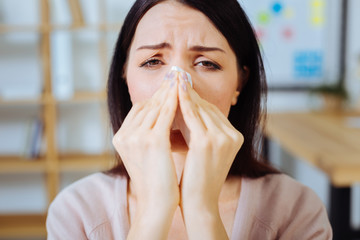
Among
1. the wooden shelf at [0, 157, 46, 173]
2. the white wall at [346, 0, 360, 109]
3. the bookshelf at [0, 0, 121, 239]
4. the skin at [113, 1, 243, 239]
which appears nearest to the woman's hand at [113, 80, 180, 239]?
the skin at [113, 1, 243, 239]

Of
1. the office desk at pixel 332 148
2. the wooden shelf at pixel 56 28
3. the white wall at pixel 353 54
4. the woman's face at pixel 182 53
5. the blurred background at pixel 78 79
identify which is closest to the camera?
the woman's face at pixel 182 53

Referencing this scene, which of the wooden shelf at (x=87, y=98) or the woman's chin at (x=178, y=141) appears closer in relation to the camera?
the woman's chin at (x=178, y=141)

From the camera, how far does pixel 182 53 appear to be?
1.04 metres

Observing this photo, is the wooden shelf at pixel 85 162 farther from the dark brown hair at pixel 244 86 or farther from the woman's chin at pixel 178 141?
the woman's chin at pixel 178 141

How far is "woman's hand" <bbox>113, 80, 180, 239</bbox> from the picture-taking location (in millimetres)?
917

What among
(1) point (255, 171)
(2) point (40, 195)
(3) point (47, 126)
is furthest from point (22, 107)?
(1) point (255, 171)

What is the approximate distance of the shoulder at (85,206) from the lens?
111cm

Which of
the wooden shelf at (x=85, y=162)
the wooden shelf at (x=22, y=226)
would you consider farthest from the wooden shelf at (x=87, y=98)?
the wooden shelf at (x=22, y=226)

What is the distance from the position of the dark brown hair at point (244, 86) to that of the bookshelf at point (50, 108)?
4.69 ft

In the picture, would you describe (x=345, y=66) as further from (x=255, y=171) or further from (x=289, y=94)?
(x=255, y=171)

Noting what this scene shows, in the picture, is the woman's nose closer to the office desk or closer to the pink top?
the pink top

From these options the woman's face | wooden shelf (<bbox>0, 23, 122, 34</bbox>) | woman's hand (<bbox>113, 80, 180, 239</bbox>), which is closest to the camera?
woman's hand (<bbox>113, 80, 180, 239</bbox>)

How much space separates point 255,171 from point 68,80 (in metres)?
1.97

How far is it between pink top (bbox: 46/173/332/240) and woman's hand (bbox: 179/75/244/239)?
0.21 metres
